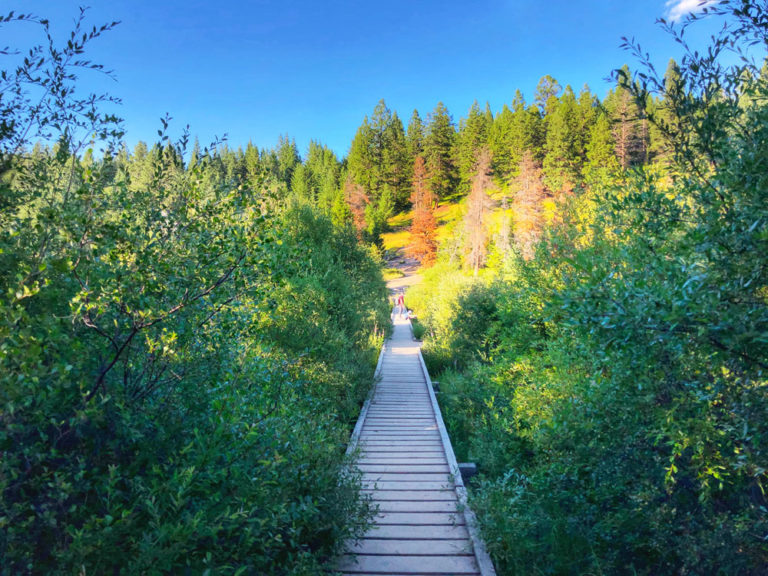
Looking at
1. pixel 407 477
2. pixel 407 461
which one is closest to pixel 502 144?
pixel 407 461

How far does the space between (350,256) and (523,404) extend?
1346 centimetres

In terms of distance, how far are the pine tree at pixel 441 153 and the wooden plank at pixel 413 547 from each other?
216ft

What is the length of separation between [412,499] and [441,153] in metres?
68.4

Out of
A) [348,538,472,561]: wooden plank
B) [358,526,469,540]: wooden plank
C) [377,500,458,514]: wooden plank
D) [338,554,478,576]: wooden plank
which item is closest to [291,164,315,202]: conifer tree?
[377,500,458,514]: wooden plank

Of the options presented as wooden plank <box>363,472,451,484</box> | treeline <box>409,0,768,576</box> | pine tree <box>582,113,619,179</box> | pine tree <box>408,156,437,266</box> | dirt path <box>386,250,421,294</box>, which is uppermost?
pine tree <box>582,113,619,179</box>

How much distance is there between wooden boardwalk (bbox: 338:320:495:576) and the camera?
447 centimetres

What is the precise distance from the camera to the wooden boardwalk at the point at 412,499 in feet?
14.7

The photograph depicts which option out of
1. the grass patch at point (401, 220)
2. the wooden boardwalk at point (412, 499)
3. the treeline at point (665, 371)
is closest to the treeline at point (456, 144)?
the grass patch at point (401, 220)

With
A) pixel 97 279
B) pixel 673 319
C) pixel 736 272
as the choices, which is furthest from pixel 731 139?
pixel 97 279

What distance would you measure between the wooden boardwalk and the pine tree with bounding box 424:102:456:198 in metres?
60.8

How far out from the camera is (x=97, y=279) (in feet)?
9.55

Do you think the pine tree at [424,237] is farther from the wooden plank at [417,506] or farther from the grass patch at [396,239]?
the wooden plank at [417,506]

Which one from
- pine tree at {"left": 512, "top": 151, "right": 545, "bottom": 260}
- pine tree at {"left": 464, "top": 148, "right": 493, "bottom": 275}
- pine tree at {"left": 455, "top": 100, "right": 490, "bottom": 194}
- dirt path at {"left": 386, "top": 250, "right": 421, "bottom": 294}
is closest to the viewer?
pine tree at {"left": 512, "top": 151, "right": 545, "bottom": 260}

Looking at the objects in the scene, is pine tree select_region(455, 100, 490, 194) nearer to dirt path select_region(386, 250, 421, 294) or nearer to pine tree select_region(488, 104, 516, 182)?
pine tree select_region(488, 104, 516, 182)
